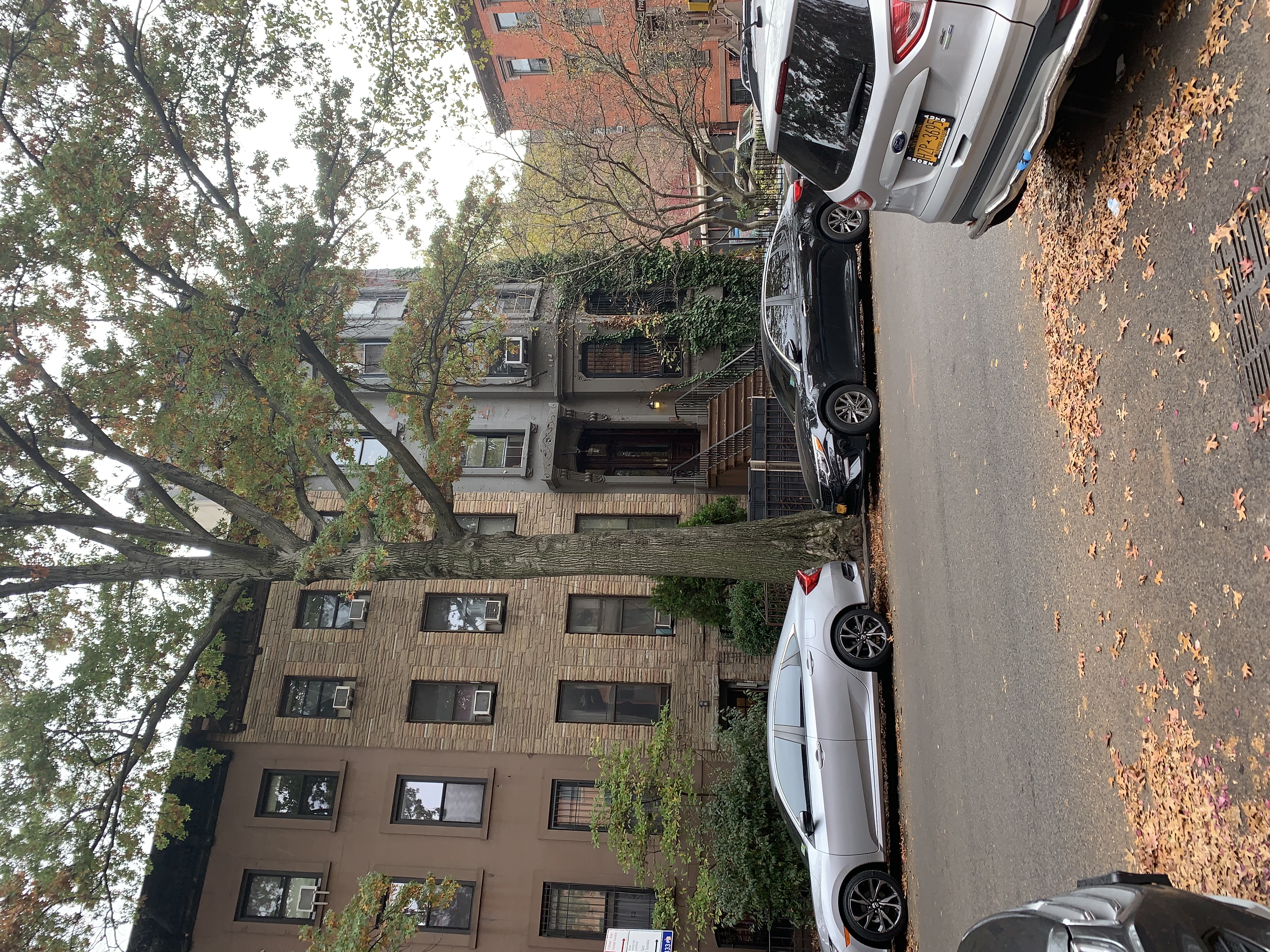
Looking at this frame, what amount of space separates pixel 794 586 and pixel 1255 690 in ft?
22.5

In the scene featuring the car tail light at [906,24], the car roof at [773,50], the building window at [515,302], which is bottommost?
the car tail light at [906,24]

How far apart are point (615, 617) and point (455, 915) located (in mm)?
6889

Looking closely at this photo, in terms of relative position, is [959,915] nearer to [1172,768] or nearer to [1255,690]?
[1172,768]

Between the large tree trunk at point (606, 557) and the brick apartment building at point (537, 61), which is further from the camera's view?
the brick apartment building at point (537, 61)

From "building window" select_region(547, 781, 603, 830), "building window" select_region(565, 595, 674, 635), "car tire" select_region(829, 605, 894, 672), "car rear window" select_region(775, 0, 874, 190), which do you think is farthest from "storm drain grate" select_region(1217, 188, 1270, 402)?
"building window" select_region(547, 781, 603, 830)

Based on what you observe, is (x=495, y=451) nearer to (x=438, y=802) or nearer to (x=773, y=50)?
(x=438, y=802)

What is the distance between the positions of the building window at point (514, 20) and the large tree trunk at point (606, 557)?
22.1m

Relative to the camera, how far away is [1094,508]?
5.00 meters

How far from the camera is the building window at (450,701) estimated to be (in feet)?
53.0

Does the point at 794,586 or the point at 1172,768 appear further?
the point at 794,586

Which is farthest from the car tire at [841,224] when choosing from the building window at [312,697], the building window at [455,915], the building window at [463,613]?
the building window at [455,915]

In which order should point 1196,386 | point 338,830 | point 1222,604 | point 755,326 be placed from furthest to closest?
1. point 755,326
2. point 338,830
3. point 1196,386
4. point 1222,604

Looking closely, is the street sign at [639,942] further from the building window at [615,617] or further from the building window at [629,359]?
the building window at [629,359]

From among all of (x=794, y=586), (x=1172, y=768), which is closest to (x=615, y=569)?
(x=794, y=586)
